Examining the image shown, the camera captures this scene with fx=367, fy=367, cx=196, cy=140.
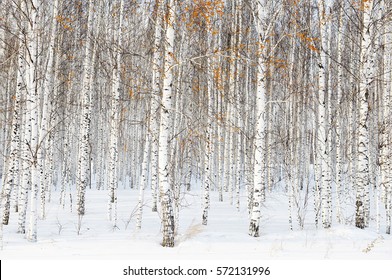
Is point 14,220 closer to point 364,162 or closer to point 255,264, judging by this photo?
point 255,264

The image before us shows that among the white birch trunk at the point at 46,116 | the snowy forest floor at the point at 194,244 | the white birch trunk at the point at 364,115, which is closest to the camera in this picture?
the snowy forest floor at the point at 194,244

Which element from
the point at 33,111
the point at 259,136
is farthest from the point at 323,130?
the point at 33,111

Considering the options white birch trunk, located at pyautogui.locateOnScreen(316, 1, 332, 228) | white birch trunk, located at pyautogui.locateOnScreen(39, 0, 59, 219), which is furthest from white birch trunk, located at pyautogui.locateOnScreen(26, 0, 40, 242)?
white birch trunk, located at pyautogui.locateOnScreen(316, 1, 332, 228)

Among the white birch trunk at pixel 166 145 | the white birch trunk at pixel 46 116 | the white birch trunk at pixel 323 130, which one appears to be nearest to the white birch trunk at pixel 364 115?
the white birch trunk at pixel 323 130

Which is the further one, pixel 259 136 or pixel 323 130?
pixel 323 130

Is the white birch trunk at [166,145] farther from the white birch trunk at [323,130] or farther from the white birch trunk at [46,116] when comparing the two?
the white birch trunk at [323,130]

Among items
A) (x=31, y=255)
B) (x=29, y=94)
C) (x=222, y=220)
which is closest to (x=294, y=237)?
(x=222, y=220)

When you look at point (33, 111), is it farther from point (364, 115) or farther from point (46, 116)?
point (364, 115)

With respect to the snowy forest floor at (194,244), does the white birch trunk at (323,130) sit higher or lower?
higher

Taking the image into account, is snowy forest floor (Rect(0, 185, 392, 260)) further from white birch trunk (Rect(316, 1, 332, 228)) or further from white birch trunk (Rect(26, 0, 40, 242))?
white birch trunk (Rect(316, 1, 332, 228))

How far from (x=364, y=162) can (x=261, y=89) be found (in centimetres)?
351

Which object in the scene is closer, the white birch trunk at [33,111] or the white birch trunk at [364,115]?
the white birch trunk at [33,111]

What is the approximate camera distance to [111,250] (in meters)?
7.04

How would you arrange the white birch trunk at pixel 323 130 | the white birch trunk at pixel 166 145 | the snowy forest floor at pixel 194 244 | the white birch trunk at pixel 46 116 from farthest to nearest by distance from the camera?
the white birch trunk at pixel 323 130
the white birch trunk at pixel 46 116
the white birch trunk at pixel 166 145
the snowy forest floor at pixel 194 244
